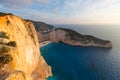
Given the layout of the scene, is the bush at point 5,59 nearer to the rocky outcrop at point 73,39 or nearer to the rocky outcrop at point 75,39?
the rocky outcrop at point 73,39

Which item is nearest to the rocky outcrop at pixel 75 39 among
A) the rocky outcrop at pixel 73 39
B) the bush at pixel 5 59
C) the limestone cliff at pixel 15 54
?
the rocky outcrop at pixel 73 39

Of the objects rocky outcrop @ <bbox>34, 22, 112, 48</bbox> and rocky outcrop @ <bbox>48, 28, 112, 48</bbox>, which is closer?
rocky outcrop @ <bbox>48, 28, 112, 48</bbox>

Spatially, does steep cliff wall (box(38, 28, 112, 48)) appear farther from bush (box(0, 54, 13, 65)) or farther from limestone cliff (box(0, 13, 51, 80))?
bush (box(0, 54, 13, 65))

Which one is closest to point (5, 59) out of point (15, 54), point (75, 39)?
point (15, 54)

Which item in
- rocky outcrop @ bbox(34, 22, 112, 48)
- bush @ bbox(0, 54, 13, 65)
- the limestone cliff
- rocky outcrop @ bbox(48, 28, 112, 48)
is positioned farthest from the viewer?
rocky outcrop @ bbox(34, 22, 112, 48)

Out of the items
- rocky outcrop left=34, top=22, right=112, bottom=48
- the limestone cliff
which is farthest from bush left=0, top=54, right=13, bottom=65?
rocky outcrop left=34, top=22, right=112, bottom=48

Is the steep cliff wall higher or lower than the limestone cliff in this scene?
lower

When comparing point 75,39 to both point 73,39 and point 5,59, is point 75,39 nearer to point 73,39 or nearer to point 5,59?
point 73,39

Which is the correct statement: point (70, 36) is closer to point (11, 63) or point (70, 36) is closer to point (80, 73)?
point (80, 73)

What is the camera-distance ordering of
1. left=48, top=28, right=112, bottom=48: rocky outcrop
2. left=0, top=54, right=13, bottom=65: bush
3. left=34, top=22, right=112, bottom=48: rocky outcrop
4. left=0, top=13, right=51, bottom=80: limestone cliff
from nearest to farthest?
left=0, top=13, right=51, bottom=80: limestone cliff, left=0, top=54, right=13, bottom=65: bush, left=48, top=28, right=112, bottom=48: rocky outcrop, left=34, top=22, right=112, bottom=48: rocky outcrop
